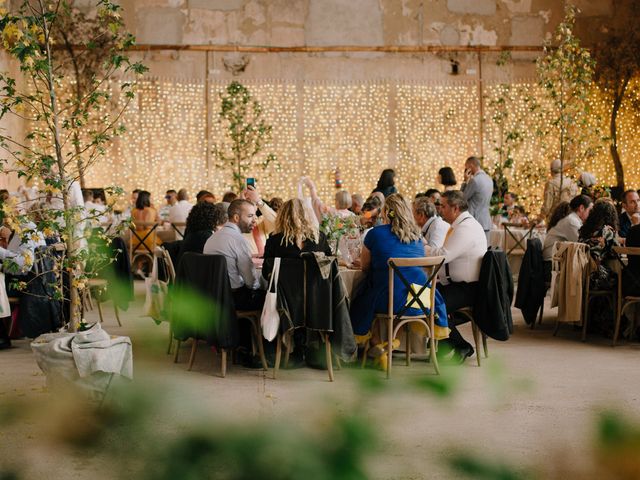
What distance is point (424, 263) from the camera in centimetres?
499

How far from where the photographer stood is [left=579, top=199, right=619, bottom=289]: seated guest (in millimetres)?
6324

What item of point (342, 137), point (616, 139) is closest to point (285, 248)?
point (342, 137)

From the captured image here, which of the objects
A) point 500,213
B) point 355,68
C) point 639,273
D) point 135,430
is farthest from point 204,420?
point 355,68

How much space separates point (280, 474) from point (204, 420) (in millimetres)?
115

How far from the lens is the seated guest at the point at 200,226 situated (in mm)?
5930

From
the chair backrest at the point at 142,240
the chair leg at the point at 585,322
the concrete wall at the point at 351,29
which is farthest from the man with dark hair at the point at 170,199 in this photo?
the chair leg at the point at 585,322

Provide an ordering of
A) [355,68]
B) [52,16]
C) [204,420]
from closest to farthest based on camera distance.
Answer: [204,420]
[52,16]
[355,68]

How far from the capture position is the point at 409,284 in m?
5.11

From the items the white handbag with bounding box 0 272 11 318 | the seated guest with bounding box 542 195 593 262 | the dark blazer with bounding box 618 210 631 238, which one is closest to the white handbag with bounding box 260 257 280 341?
the white handbag with bounding box 0 272 11 318

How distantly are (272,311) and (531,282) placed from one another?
2810 millimetres

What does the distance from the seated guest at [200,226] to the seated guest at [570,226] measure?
2.67m

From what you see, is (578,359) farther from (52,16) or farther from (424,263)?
(52,16)

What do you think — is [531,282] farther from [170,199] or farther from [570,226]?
[170,199]

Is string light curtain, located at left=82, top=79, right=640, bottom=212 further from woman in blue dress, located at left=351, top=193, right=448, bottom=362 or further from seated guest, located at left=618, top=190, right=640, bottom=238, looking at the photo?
woman in blue dress, located at left=351, top=193, right=448, bottom=362
